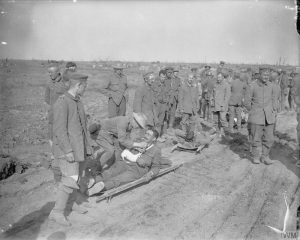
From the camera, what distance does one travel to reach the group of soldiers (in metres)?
4.21

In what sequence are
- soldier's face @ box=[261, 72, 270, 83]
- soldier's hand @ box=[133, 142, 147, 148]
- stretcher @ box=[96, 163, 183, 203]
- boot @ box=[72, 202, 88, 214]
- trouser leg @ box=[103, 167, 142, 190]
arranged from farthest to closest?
Answer: soldier's face @ box=[261, 72, 270, 83], soldier's hand @ box=[133, 142, 147, 148], trouser leg @ box=[103, 167, 142, 190], stretcher @ box=[96, 163, 183, 203], boot @ box=[72, 202, 88, 214]

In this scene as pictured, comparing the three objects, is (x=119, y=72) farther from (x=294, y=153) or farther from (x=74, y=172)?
(x=294, y=153)

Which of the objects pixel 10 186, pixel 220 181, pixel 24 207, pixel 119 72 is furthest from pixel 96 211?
pixel 119 72

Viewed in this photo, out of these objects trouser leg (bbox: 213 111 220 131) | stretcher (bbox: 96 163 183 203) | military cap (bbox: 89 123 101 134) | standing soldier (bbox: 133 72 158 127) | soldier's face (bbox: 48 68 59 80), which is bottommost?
stretcher (bbox: 96 163 183 203)

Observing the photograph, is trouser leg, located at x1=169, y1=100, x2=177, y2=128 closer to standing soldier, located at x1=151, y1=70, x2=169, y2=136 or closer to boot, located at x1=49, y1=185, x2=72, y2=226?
standing soldier, located at x1=151, y1=70, x2=169, y2=136

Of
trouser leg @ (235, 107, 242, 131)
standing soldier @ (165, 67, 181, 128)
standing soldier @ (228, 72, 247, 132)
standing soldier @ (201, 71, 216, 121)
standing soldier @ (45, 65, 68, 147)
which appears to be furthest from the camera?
standing soldier @ (201, 71, 216, 121)

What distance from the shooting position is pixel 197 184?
5.94 meters

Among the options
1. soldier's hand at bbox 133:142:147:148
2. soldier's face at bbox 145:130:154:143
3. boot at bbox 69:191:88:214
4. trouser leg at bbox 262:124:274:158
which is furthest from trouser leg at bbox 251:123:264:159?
boot at bbox 69:191:88:214

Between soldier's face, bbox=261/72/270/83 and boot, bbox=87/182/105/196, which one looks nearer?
boot, bbox=87/182/105/196

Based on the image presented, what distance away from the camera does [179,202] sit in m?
5.12

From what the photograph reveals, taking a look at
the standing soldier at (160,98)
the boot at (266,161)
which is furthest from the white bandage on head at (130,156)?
the standing soldier at (160,98)

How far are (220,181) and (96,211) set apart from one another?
9.01ft

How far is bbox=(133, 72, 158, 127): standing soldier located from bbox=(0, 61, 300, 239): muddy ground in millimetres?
1090

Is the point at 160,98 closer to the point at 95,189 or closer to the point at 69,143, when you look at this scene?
the point at 95,189
